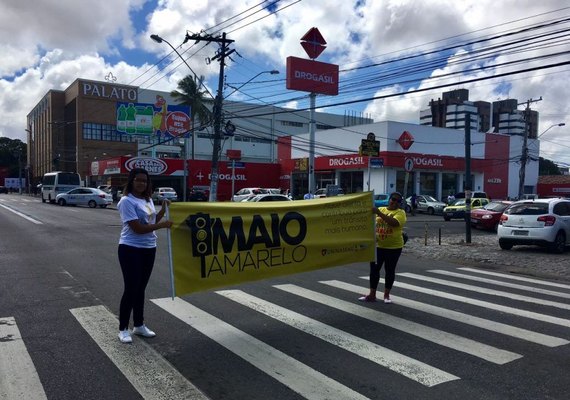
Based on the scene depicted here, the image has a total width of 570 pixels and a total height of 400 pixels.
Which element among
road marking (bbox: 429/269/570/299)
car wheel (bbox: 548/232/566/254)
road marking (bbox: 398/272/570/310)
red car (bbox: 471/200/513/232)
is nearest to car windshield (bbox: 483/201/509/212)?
red car (bbox: 471/200/513/232)

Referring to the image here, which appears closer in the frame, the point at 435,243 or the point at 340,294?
the point at 340,294

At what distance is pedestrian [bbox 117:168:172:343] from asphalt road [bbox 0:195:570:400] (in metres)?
0.50

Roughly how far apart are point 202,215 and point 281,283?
3.44 metres

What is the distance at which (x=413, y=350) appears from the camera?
17.2ft

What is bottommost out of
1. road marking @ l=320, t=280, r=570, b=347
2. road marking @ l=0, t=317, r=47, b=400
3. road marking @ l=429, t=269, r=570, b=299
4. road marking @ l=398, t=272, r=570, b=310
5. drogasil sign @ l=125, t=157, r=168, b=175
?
road marking @ l=429, t=269, r=570, b=299

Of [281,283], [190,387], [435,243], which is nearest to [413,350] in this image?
[190,387]

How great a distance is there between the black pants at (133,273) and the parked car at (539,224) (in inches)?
510

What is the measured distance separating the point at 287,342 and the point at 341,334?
719 millimetres

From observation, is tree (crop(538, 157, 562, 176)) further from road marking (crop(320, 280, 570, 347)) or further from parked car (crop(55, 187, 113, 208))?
road marking (crop(320, 280, 570, 347))

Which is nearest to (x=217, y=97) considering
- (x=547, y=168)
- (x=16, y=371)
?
(x=16, y=371)

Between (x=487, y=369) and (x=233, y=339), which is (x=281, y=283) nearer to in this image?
(x=233, y=339)

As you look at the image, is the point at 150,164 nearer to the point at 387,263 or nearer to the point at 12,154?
the point at 387,263

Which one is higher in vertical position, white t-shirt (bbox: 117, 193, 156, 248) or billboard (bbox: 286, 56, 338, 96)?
billboard (bbox: 286, 56, 338, 96)

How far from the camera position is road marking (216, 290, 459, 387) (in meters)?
4.55
